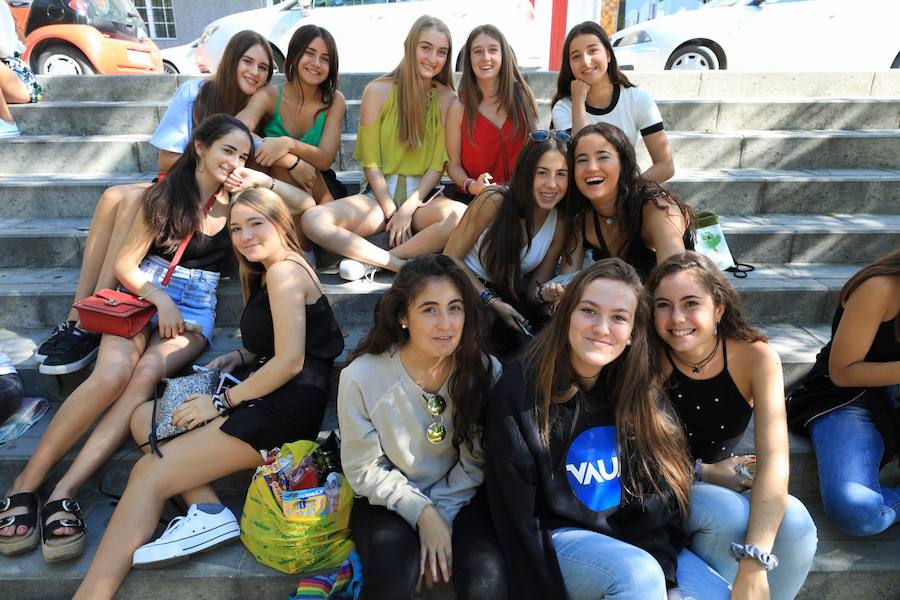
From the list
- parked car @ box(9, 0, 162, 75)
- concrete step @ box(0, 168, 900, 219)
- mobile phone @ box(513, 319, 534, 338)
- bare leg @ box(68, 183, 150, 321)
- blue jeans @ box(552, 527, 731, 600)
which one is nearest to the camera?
blue jeans @ box(552, 527, 731, 600)

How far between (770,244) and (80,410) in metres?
3.80

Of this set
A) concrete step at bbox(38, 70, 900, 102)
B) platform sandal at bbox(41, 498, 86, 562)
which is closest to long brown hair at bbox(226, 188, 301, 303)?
platform sandal at bbox(41, 498, 86, 562)

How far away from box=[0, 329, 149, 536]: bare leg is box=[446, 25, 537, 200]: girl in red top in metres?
2.03

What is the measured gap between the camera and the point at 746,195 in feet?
13.5

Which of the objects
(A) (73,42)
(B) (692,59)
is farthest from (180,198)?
(A) (73,42)

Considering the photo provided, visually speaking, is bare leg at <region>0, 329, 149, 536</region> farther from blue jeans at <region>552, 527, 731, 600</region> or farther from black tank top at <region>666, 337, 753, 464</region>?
black tank top at <region>666, 337, 753, 464</region>

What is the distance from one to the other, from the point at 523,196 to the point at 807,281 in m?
1.84

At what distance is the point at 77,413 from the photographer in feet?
8.39

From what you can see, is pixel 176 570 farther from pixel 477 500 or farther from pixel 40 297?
pixel 40 297

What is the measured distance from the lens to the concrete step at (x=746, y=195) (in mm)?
4098

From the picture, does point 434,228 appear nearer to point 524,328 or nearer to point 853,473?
point 524,328

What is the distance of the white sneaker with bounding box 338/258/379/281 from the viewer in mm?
3398

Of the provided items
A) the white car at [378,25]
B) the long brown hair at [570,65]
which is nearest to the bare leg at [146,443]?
the long brown hair at [570,65]

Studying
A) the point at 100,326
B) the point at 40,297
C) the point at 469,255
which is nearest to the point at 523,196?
the point at 469,255
